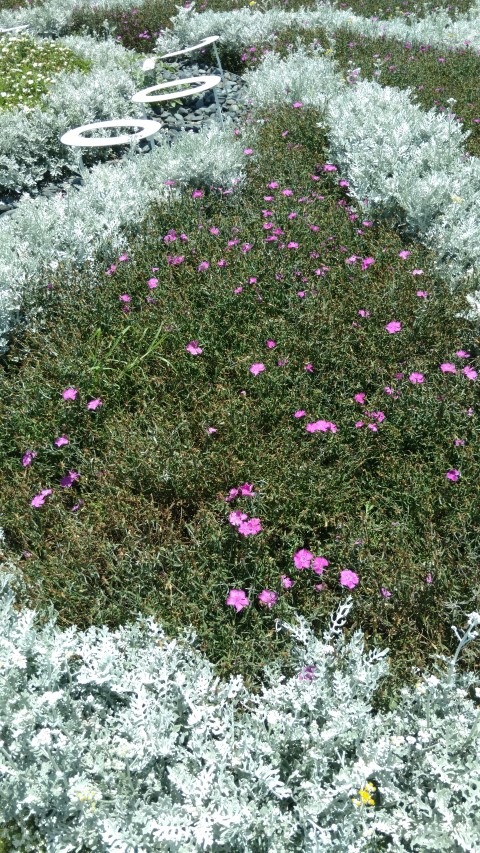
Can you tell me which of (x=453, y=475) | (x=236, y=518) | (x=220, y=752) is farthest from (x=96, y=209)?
(x=220, y=752)

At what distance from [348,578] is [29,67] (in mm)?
10171

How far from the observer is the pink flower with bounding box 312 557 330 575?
9.85 ft

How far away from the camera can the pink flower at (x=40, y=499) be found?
11.3 feet

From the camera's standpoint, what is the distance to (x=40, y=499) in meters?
3.47

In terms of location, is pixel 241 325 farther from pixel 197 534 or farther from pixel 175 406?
pixel 197 534

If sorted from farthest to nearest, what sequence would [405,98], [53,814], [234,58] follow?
[234,58] → [405,98] → [53,814]

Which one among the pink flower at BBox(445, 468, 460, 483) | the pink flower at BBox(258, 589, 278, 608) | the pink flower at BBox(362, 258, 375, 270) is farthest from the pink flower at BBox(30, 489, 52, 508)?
the pink flower at BBox(362, 258, 375, 270)

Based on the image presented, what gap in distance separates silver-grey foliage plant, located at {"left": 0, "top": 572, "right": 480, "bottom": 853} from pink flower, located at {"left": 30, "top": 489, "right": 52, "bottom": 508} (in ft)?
2.58

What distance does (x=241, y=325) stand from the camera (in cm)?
446

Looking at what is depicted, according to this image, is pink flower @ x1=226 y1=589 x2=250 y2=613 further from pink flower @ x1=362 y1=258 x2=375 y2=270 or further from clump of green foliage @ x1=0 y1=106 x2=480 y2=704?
pink flower @ x1=362 y1=258 x2=375 y2=270

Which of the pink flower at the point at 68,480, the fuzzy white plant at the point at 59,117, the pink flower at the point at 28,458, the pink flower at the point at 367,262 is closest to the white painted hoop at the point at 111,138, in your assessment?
the fuzzy white plant at the point at 59,117

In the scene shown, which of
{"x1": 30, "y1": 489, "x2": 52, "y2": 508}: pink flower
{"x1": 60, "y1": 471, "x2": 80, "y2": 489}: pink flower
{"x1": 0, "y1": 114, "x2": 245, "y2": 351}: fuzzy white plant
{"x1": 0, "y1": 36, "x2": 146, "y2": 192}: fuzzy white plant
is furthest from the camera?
{"x1": 0, "y1": 36, "x2": 146, "y2": 192}: fuzzy white plant

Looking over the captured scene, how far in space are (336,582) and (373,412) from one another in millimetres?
1100

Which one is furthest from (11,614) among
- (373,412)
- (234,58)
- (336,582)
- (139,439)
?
(234,58)
